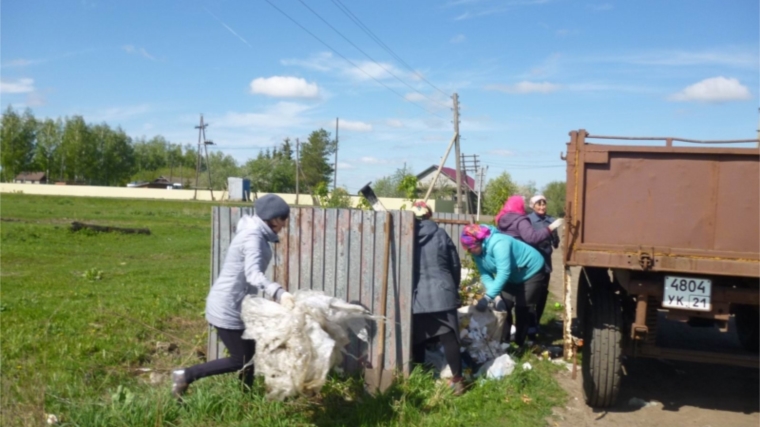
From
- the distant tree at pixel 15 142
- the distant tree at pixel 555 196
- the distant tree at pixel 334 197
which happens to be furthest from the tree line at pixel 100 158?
the distant tree at pixel 334 197

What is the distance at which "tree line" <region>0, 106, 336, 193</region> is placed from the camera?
73812mm

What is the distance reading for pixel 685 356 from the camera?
577cm

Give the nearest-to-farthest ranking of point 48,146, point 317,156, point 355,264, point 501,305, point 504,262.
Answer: point 355,264, point 504,262, point 501,305, point 317,156, point 48,146

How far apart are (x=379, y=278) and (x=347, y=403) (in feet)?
3.61

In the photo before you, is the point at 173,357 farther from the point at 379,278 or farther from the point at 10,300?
the point at 10,300

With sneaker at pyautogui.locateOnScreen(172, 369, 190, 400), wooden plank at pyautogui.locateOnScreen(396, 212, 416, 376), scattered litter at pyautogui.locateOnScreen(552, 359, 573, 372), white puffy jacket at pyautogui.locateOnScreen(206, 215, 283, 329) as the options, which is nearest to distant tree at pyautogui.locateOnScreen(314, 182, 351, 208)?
scattered litter at pyautogui.locateOnScreen(552, 359, 573, 372)

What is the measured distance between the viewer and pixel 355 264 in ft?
19.9

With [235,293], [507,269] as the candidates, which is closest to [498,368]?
[507,269]

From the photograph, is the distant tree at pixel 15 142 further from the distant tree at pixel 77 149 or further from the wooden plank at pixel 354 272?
the wooden plank at pixel 354 272

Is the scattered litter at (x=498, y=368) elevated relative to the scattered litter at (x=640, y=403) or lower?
elevated

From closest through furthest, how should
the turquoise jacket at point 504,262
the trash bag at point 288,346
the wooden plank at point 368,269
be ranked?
the trash bag at point 288,346 → the wooden plank at point 368,269 → the turquoise jacket at point 504,262

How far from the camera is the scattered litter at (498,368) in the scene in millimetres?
6332

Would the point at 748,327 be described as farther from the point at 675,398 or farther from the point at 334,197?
the point at 334,197

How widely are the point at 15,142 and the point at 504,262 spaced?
85.0m
